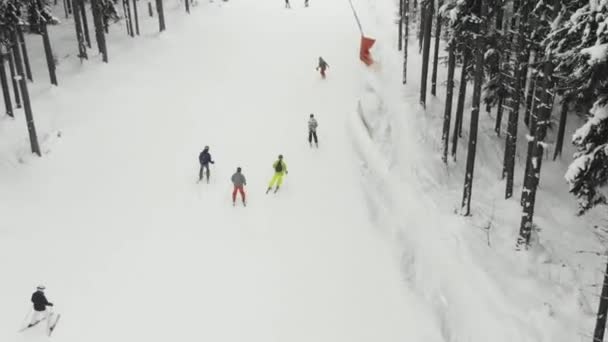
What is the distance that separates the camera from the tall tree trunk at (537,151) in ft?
57.1

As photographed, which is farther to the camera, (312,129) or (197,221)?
(312,129)

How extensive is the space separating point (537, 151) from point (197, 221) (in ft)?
41.1

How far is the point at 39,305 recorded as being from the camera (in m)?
14.6

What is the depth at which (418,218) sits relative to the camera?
21.1 meters

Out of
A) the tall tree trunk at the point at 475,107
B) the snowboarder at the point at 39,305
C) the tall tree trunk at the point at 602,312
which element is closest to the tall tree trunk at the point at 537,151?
the tall tree trunk at the point at 475,107

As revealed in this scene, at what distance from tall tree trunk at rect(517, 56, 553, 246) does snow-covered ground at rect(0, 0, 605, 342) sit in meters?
0.89

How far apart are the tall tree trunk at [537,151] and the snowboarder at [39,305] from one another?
15.9 meters

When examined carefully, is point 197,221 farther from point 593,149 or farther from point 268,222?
point 593,149

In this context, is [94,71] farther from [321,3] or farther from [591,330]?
[591,330]

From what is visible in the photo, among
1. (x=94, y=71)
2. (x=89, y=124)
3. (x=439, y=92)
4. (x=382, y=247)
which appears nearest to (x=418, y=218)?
(x=382, y=247)

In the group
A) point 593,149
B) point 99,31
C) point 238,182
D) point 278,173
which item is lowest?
point 278,173

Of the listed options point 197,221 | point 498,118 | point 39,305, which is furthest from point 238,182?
point 498,118

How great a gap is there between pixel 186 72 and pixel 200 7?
14.9 metres

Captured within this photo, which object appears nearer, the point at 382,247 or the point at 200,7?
the point at 382,247
